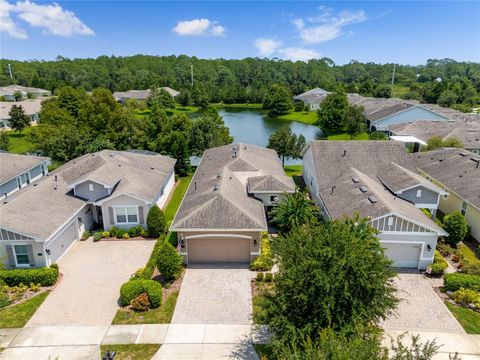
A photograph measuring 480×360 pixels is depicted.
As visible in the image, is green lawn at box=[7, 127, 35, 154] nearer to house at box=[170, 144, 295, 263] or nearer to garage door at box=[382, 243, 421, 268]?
house at box=[170, 144, 295, 263]

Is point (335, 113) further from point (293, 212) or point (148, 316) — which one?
point (148, 316)

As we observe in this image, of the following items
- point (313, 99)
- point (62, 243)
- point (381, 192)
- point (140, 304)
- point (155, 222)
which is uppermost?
point (313, 99)

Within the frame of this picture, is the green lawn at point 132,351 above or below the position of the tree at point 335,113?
below

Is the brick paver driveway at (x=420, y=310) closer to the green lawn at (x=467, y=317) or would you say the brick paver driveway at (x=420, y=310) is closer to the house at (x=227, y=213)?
the green lawn at (x=467, y=317)

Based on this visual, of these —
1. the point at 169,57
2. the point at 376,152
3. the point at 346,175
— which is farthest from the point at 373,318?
the point at 169,57

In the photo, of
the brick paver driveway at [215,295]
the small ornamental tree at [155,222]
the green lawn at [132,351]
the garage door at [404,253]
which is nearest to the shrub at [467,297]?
the garage door at [404,253]

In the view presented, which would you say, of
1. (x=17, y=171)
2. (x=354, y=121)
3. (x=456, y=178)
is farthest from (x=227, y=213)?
(x=354, y=121)

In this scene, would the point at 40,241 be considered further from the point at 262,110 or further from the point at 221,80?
the point at 221,80
